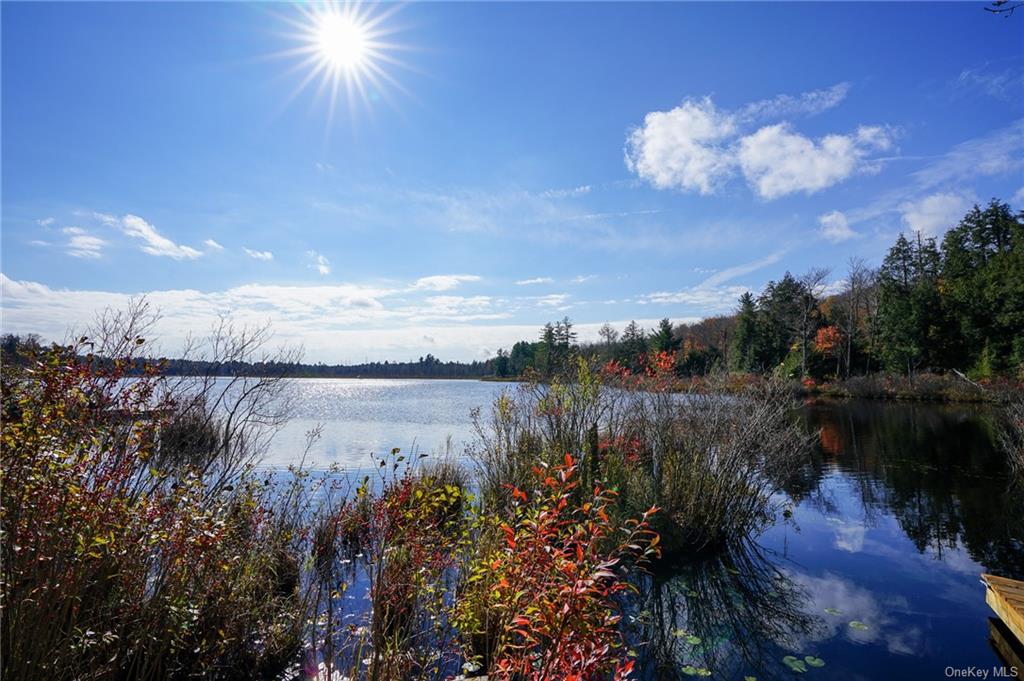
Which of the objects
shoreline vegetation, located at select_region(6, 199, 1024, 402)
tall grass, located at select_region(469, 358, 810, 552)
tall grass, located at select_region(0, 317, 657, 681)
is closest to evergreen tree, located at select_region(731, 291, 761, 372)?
shoreline vegetation, located at select_region(6, 199, 1024, 402)

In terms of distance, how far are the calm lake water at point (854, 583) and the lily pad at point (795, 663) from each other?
0.06 m

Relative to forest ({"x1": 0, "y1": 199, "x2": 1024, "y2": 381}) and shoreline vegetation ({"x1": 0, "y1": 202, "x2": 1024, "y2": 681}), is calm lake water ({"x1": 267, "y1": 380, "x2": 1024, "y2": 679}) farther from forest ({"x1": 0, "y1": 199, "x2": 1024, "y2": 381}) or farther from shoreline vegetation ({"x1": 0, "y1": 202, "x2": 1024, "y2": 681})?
forest ({"x1": 0, "y1": 199, "x2": 1024, "y2": 381})

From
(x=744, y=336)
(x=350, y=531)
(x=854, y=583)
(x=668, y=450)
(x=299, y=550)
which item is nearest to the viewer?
(x=299, y=550)

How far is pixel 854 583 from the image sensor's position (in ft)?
22.9

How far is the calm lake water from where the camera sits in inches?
205

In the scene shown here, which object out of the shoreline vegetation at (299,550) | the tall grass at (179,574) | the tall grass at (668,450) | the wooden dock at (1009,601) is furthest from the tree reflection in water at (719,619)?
the tall grass at (179,574)

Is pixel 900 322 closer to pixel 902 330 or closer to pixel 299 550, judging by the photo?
pixel 902 330

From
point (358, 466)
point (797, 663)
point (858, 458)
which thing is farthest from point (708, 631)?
point (858, 458)

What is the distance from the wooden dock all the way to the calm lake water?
402 mm

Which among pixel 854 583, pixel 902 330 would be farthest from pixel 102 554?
pixel 902 330

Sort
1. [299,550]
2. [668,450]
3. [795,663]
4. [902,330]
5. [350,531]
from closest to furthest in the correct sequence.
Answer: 1. [795,663]
2. [299,550]
3. [350,531]
4. [668,450]
5. [902,330]

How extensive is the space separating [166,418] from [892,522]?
11.8 m

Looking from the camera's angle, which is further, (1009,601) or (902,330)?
(902,330)

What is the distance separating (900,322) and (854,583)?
3510cm
